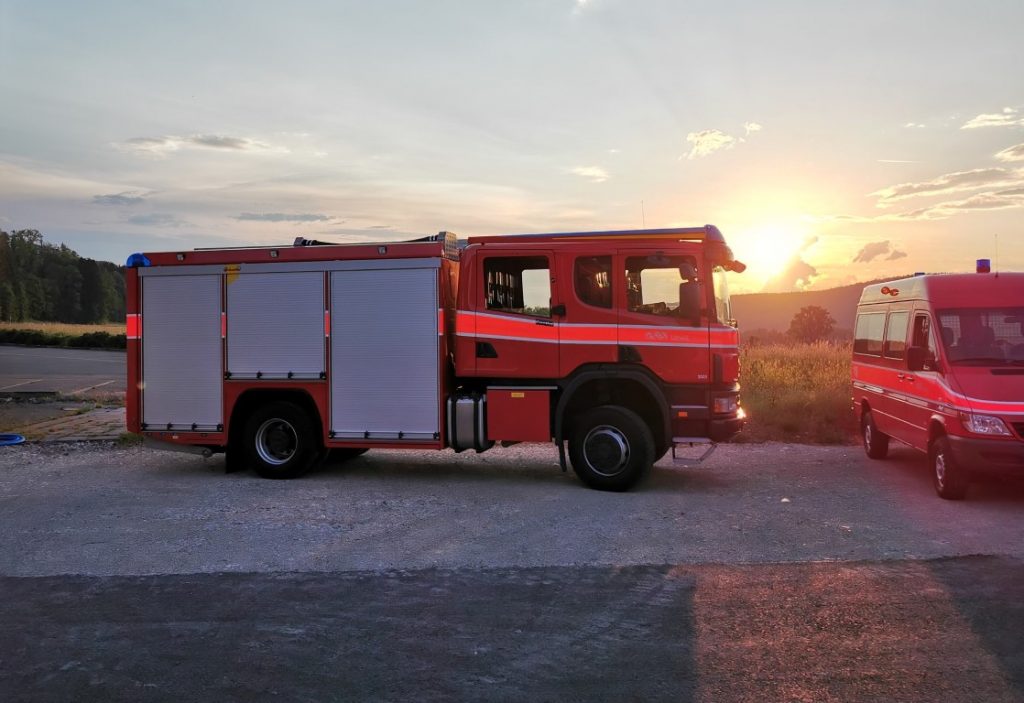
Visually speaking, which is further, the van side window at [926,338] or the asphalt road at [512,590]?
the van side window at [926,338]

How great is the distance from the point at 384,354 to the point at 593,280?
2.62m

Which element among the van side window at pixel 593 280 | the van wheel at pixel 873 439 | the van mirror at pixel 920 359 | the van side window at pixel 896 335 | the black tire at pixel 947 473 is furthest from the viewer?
the van wheel at pixel 873 439

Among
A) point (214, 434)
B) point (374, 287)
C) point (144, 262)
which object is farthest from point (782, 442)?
point (144, 262)

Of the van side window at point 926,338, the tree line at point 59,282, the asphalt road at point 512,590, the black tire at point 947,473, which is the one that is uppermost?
the tree line at point 59,282

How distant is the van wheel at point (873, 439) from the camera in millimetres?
11258

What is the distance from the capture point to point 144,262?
10.6m

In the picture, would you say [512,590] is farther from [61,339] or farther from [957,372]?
Answer: [61,339]

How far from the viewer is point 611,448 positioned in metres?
9.21

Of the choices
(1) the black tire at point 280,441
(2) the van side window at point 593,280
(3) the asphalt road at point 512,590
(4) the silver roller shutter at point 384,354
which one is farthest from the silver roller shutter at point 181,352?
(2) the van side window at point 593,280

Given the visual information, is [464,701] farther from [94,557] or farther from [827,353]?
[827,353]

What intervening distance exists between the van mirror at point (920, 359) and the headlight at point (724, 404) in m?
2.05

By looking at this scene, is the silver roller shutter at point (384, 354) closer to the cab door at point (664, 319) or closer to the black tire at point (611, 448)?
the black tire at point (611, 448)

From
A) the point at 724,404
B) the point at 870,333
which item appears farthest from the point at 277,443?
the point at 870,333

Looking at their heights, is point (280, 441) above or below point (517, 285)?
below
